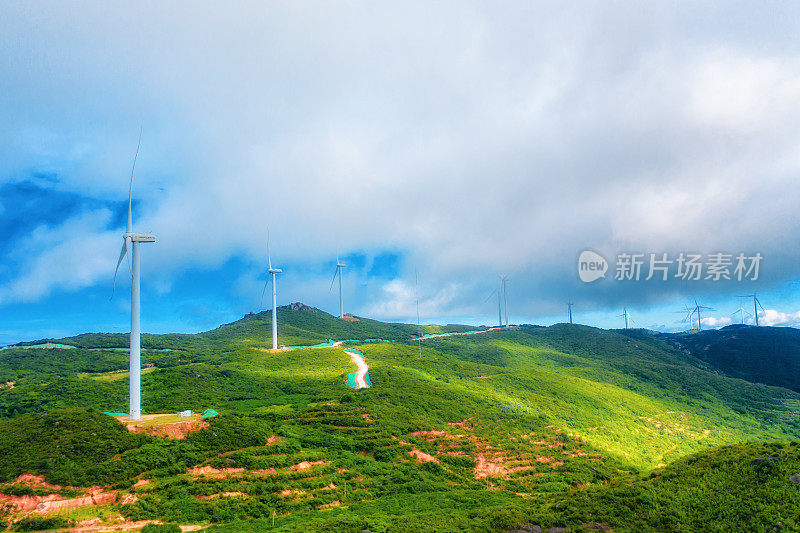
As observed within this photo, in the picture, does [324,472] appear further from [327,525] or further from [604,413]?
[604,413]

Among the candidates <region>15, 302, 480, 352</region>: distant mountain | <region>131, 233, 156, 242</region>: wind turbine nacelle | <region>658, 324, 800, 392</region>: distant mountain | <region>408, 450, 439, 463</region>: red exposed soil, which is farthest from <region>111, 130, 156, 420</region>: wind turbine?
<region>658, 324, 800, 392</region>: distant mountain

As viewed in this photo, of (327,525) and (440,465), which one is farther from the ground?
(327,525)

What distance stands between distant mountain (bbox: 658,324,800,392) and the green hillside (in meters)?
37.0

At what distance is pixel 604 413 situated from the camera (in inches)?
2766

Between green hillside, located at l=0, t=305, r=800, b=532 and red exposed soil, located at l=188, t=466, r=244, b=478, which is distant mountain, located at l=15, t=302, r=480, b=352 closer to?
green hillside, located at l=0, t=305, r=800, b=532

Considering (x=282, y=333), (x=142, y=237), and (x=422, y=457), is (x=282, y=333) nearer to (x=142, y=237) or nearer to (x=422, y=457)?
(x=142, y=237)

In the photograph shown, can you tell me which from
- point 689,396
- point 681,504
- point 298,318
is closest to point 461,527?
point 681,504

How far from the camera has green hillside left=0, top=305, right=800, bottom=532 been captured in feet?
81.0

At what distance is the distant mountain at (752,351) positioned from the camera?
133 metres

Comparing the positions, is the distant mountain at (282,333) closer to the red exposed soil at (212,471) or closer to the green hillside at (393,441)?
the green hillside at (393,441)

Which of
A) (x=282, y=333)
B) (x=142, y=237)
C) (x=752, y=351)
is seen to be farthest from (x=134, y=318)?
(x=752, y=351)

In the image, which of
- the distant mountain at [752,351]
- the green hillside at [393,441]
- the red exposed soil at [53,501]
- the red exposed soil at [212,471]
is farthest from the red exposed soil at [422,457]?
the distant mountain at [752,351]

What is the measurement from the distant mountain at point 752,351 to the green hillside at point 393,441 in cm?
3705

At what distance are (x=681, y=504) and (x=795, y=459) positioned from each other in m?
6.94
